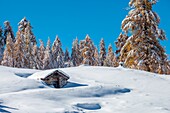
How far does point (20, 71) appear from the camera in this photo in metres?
22.7

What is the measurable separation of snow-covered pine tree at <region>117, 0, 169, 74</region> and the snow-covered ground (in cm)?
586

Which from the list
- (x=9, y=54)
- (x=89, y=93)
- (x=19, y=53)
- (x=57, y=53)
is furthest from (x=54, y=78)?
(x=57, y=53)

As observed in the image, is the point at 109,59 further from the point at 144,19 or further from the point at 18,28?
the point at 144,19

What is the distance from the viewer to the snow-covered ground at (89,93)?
16.7m

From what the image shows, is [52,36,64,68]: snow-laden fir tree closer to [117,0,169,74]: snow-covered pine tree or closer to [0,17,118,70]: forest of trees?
[0,17,118,70]: forest of trees

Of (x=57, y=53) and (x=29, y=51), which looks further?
(x=57, y=53)

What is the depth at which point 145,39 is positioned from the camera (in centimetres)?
3142

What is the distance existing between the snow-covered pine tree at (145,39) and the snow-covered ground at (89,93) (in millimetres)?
5861

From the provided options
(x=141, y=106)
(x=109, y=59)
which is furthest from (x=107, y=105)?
(x=109, y=59)

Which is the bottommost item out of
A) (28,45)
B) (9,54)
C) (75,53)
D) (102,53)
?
(9,54)

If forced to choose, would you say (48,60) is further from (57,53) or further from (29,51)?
(29,51)

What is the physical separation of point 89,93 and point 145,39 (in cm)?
1322

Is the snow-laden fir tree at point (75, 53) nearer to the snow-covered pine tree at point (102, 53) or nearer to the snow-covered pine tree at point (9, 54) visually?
the snow-covered pine tree at point (102, 53)

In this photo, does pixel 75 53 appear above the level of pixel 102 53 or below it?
above
